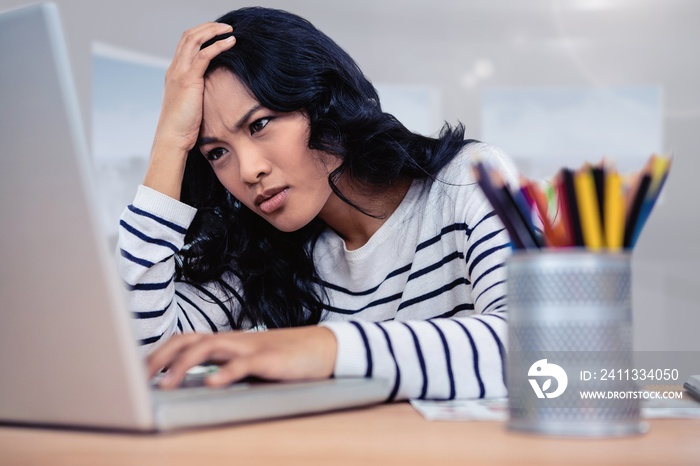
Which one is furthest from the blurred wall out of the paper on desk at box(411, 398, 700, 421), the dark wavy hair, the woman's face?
the paper on desk at box(411, 398, 700, 421)

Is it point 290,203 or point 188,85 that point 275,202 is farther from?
point 188,85

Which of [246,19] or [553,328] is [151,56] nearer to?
[246,19]

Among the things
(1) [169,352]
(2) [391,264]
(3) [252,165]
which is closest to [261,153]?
(3) [252,165]

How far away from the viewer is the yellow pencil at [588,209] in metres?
0.46

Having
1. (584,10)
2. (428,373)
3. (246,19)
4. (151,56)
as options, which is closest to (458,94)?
(584,10)

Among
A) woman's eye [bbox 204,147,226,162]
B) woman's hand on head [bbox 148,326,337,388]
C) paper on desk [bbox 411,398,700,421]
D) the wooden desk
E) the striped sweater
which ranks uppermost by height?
woman's eye [bbox 204,147,226,162]

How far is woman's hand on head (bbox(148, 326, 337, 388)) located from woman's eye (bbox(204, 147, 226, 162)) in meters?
0.69

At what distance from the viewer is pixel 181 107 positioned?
1.19 m

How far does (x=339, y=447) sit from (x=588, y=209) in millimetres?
198

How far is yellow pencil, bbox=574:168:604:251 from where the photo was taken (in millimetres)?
465

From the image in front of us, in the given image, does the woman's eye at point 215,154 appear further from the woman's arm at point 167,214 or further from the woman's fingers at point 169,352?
the woman's fingers at point 169,352

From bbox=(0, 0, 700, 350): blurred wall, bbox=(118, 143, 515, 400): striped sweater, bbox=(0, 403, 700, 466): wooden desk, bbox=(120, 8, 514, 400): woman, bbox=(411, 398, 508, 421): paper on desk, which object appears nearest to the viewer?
bbox=(0, 403, 700, 466): wooden desk

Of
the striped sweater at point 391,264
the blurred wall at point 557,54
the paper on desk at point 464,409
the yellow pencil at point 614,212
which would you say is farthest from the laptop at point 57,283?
the blurred wall at point 557,54

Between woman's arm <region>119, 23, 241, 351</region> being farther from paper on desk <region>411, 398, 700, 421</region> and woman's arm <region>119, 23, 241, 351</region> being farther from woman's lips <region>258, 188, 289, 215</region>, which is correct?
paper on desk <region>411, 398, 700, 421</region>
